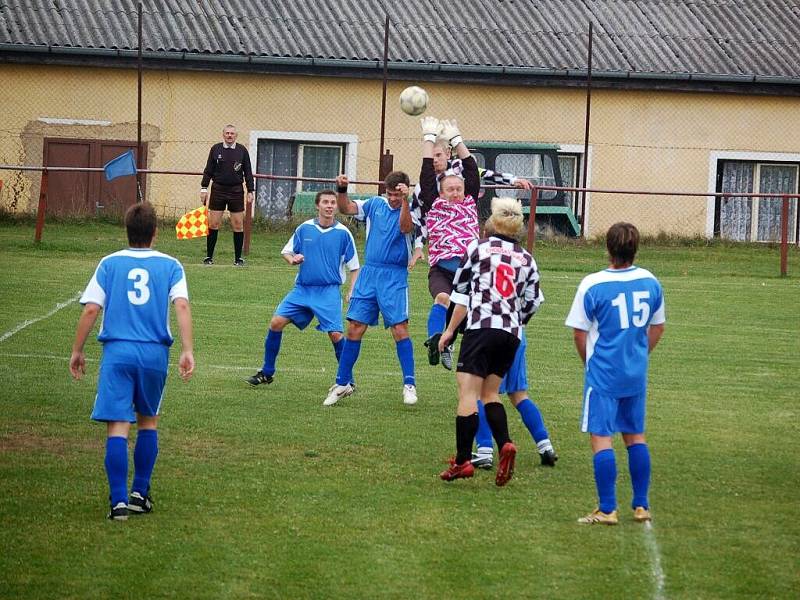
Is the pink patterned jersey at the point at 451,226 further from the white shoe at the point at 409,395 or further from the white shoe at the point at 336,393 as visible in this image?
the white shoe at the point at 336,393

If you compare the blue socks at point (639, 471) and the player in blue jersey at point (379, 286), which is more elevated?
the player in blue jersey at point (379, 286)

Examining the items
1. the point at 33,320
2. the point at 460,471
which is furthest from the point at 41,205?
the point at 460,471

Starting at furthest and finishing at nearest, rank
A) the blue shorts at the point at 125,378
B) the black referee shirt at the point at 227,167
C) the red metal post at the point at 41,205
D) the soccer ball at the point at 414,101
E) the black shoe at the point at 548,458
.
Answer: the red metal post at the point at 41,205, the black referee shirt at the point at 227,167, the soccer ball at the point at 414,101, the black shoe at the point at 548,458, the blue shorts at the point at 125,378

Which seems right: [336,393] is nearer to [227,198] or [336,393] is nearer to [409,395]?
[409,395]

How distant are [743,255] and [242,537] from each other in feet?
64.5

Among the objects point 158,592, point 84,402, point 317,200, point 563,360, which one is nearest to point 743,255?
point 563,360

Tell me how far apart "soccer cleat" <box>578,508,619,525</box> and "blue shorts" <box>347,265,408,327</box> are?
3878 mm

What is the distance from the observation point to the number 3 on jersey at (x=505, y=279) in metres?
7.95

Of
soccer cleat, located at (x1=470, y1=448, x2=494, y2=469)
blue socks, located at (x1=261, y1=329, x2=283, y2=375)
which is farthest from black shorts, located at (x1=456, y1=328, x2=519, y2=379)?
blue socks, located at (x1=261, y1=329, x2=283, y2=375)

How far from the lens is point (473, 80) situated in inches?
1109

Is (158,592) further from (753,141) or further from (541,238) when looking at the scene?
(753,141)

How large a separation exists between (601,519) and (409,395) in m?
3.90

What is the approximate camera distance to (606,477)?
7.23 meters

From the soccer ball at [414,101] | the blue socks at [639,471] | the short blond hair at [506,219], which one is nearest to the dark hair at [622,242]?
the short blond hair at [506,219]
